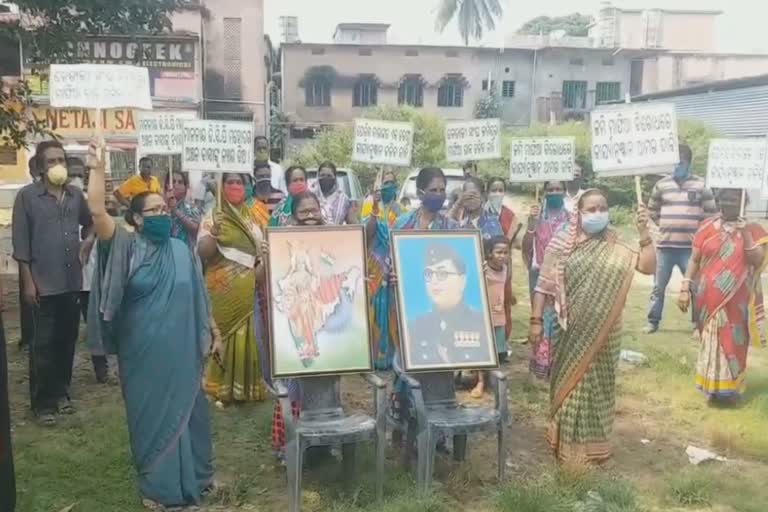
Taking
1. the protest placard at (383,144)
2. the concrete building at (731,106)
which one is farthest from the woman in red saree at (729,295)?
the concrete building at (731,106)

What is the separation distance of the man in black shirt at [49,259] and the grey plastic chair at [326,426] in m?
2.19

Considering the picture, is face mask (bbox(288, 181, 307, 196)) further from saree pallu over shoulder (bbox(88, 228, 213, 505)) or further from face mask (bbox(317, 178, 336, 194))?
saree pallu over shoulder (bbox(88, 228, 213, 505))

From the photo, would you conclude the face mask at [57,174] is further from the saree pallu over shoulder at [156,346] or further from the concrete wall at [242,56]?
the concrete wall at [242,56]

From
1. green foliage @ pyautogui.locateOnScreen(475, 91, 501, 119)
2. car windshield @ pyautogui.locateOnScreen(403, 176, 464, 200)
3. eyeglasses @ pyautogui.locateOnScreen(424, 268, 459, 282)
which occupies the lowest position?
eyeglasses @ pyautogui.locateOnScreen(424, 268, 459, 282)

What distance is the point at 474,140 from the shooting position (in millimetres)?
7973

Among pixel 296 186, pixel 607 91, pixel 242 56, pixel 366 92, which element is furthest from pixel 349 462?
pixel 607 91

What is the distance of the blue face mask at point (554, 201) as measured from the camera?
7.38 meters

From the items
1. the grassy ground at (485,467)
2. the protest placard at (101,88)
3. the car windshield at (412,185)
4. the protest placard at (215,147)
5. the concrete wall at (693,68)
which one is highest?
the concrete wall at (693,68)

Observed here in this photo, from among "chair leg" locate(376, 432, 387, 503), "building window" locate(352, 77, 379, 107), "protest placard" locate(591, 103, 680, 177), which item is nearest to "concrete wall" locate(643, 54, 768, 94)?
"building window" locate(352, 77, 379, 107)

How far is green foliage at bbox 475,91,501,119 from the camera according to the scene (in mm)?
36594

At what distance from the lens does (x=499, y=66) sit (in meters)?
37.7

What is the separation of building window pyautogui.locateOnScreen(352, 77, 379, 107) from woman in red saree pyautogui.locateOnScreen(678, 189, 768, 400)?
30683 millimetres

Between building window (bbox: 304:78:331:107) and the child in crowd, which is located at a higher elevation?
building window (bbox: 304:78:331:107)

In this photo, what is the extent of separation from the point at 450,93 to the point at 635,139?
32.4m
